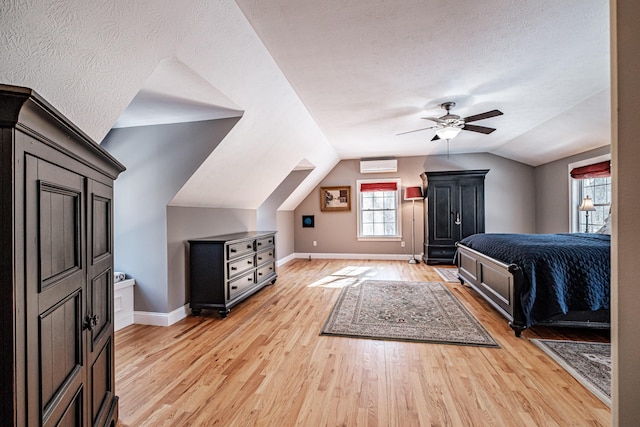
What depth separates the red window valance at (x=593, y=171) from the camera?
14.4 feet

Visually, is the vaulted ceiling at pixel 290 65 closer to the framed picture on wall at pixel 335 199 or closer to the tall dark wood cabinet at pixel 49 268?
the tall dark wood cabinet at pixel 49 268

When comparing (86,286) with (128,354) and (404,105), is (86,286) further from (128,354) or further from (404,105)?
(404,105)

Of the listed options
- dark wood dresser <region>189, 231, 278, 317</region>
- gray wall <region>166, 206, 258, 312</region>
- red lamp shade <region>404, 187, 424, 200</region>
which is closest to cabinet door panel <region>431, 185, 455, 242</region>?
red lamp shade <region>404, 187, 424, 200</region>

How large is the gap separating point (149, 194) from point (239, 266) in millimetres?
1218

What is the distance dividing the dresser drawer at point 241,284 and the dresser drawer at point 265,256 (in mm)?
258

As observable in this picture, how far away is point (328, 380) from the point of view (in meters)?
1.90

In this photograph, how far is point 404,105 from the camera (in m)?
3.53

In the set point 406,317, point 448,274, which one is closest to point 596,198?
point 448,274

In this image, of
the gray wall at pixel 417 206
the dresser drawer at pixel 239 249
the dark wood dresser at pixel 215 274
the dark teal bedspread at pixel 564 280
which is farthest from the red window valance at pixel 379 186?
the dark teal bedspread at pixel 564 280

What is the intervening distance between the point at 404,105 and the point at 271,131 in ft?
5.35

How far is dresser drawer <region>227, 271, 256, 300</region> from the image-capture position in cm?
320

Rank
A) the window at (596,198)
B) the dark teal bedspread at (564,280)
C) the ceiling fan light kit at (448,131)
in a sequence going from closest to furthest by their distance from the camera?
the dark teal bedspread at (564,280)
the ceiling fan light kit at (448,131)
the window at (596,198)

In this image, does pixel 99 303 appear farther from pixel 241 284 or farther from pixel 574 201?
pixel 574 201

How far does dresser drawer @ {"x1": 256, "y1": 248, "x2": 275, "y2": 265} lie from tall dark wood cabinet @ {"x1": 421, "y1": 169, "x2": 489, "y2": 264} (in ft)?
10.7
